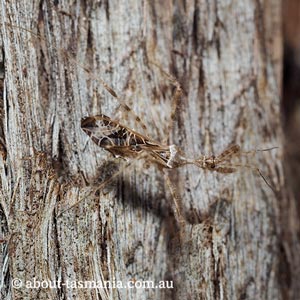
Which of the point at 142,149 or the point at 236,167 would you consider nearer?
the point at 142,149

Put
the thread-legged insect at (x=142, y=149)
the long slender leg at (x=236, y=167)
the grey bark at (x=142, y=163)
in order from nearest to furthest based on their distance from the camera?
the grey bark at (x=142, y=163) < the thread-legged insect at (x=142, y=149) < the long slender leg at (x=236, y=167)

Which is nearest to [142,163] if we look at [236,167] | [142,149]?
[142,149]

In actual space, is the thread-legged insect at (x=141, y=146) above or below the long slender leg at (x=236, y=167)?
above

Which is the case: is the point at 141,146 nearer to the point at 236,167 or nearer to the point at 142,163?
the point at 142,163

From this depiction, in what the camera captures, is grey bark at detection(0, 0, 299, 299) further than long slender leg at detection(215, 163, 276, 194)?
No

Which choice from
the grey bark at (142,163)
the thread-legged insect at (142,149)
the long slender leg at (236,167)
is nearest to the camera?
the grey bark at (142,163)

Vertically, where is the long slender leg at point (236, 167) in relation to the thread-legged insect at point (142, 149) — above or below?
below

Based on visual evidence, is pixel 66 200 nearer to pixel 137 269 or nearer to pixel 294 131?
pixel 137 269

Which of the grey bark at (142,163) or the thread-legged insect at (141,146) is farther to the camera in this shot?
the thread-legged insect at (141,146)
